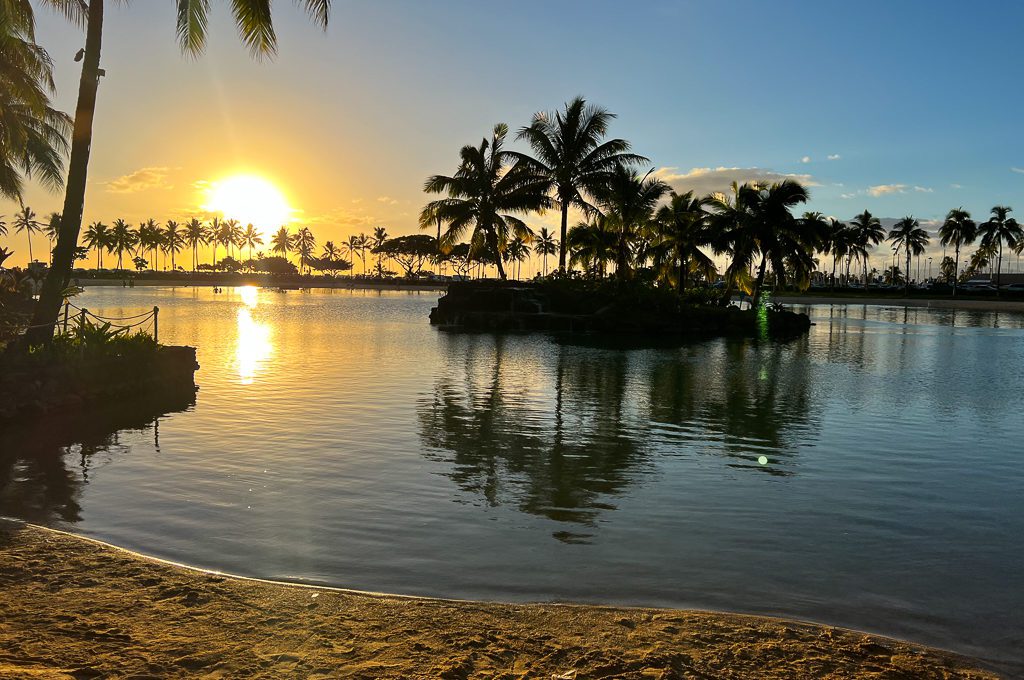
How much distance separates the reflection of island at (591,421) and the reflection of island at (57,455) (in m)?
4.81

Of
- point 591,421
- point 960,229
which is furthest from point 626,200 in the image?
point 960,229

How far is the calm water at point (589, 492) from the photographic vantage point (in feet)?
20.0

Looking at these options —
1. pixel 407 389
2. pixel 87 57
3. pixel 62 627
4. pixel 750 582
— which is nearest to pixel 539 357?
pixel 407 389

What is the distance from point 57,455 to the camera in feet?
34.1

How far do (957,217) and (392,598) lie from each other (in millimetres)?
116872

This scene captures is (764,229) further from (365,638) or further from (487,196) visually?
(365,638)

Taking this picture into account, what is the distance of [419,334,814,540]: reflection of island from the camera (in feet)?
31.2

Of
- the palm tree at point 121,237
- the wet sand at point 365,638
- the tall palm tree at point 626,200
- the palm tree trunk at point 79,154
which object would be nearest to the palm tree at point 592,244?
the tall palm tree at point 626,200

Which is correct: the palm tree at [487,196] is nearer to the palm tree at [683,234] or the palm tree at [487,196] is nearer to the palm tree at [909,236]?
the palm tree at [683,234]

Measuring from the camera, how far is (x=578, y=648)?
4.65 m

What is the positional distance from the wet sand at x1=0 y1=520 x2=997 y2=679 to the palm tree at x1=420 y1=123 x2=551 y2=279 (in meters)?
39.6

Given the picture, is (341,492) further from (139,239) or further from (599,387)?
(139,239)

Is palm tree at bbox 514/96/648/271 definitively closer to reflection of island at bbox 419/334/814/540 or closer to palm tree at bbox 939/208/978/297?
reflection of island at bbox 419/334/814/540

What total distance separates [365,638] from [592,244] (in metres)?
47.1
